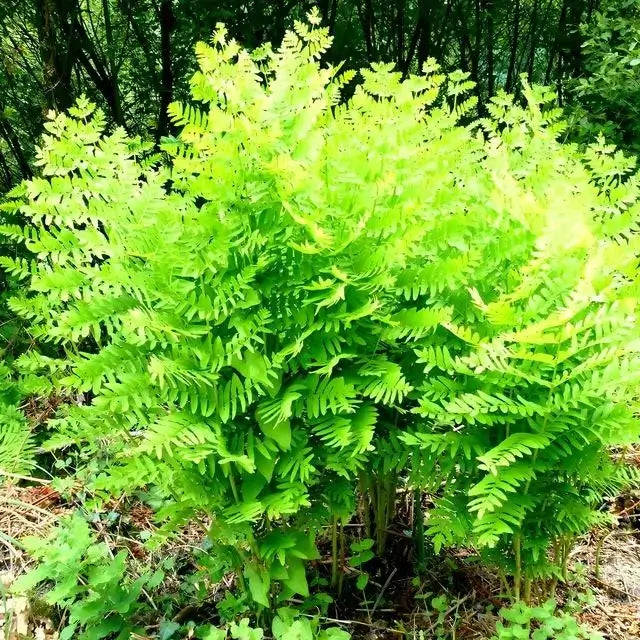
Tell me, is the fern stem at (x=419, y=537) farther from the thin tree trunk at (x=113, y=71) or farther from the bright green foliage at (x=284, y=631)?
the thin tree trunk at (x=113, y=71)

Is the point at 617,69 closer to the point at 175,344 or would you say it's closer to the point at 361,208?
the point at 361,208

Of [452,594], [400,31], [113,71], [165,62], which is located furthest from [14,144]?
[452,594]

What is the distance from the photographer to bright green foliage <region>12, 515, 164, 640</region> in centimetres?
173

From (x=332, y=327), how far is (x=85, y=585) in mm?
1067

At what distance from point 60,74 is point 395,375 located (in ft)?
10.5

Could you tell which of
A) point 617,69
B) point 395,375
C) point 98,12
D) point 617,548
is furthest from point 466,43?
point 395,375

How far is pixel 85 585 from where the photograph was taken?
1.79 metres

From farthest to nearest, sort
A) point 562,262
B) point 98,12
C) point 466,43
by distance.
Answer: point 466,43, point 98,12, point 562,262

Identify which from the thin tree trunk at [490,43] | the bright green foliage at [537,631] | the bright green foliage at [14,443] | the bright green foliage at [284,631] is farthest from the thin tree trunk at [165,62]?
the bright green foliage at [537,631]

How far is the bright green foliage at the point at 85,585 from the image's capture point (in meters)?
1.73

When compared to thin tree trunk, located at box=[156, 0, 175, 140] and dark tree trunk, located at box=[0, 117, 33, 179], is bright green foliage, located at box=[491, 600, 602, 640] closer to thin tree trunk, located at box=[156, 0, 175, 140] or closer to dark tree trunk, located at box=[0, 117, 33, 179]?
dark tree trunk, located at box=[0, 117, 33, 179]

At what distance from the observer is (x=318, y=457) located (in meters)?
1.63

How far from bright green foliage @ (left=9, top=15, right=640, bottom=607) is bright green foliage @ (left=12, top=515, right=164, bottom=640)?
0.33 meters

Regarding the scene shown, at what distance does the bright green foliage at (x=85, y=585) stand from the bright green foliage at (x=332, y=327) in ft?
→ 1.10
